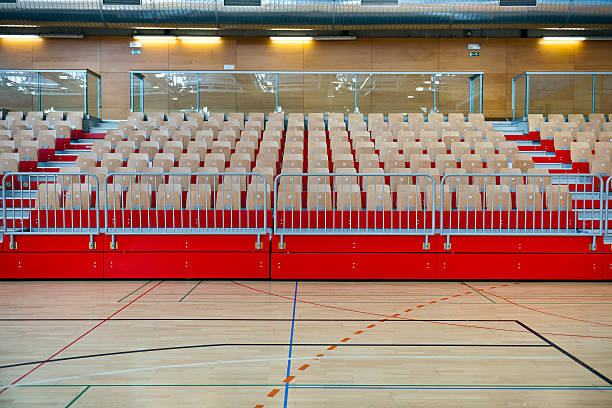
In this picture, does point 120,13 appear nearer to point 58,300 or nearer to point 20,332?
point 58,300

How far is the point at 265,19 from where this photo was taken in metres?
12.3

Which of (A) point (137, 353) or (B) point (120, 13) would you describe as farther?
(B) point (120, 13)

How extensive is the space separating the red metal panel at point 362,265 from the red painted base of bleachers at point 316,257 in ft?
0.04

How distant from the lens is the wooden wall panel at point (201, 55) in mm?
14156

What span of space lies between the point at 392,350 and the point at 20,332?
9.68 feet

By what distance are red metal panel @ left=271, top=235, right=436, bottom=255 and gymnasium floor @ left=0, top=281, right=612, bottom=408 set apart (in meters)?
0.54

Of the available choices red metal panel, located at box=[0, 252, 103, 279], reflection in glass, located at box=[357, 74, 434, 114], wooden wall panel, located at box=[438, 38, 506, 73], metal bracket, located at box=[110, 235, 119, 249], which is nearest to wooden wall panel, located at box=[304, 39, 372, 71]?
wooden wall panel, located at box=[438, 38, 506, 73]

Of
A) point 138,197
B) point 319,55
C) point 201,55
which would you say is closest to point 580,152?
point 138,197

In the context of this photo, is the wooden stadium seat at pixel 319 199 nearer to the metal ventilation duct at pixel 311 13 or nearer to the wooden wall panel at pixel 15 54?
the metal ventilation duct at pixel 311 13

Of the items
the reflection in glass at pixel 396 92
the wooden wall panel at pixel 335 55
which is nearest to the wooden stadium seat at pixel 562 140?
the reflection in glass at pixel 396 92

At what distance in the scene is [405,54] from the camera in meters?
14.3

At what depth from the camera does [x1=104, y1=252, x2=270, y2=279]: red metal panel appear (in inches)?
254

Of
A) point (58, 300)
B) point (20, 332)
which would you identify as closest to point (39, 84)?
point (58, 300)

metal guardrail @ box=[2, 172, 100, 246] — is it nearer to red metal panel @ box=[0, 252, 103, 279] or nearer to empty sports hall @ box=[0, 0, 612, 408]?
empty sports hall @ box=[0, 0, 612, 408]
